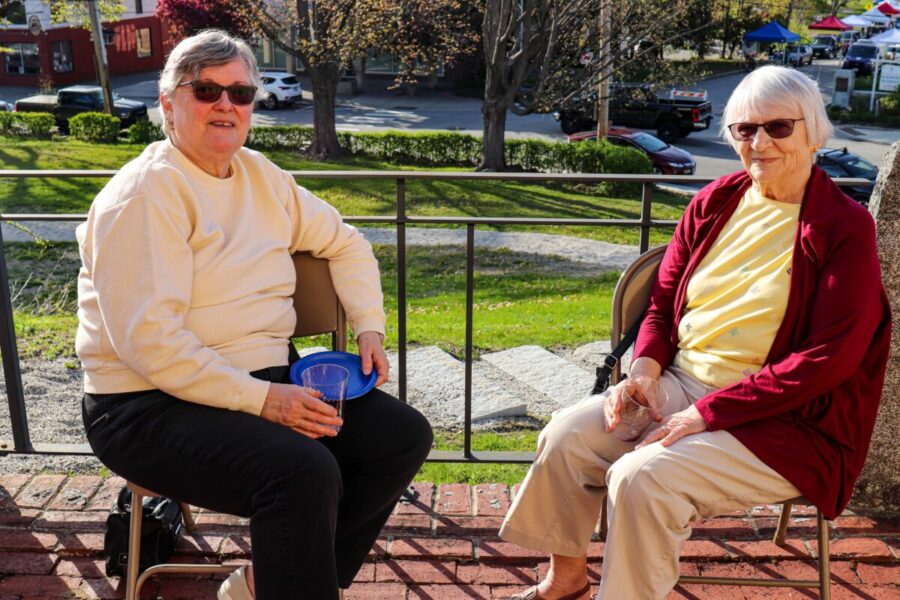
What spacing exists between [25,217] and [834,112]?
97.0ft

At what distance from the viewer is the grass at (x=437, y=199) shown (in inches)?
593

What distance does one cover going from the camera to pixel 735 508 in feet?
7.64

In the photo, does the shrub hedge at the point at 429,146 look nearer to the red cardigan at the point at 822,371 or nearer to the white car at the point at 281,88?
the white car at the point at 281,88

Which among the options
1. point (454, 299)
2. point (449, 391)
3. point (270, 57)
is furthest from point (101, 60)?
point (449, 391)

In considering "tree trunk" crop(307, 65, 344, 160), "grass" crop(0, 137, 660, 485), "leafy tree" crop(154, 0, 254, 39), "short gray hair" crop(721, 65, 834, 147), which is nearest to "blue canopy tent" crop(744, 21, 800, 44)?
"grass" crop(0, 137, 660, 485)

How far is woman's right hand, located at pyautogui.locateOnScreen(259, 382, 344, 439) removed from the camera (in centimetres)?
228

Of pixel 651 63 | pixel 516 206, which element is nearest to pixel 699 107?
pixel 651 63

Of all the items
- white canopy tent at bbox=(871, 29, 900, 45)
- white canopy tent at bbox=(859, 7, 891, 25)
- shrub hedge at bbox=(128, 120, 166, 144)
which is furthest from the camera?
white canopy tent at bbox=(859, 7, 891, 25)

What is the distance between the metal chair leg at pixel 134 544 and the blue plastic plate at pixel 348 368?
51 centimetres

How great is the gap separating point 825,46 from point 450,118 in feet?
77.0

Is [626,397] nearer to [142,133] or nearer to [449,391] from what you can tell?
[449,391]

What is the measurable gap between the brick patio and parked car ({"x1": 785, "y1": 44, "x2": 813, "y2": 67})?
38.5 meters

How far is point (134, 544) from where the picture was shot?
8.21 ft

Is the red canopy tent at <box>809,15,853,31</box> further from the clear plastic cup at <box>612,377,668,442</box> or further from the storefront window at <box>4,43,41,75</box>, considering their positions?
the clear plastic cup at <box>612,377,668,442</box>
